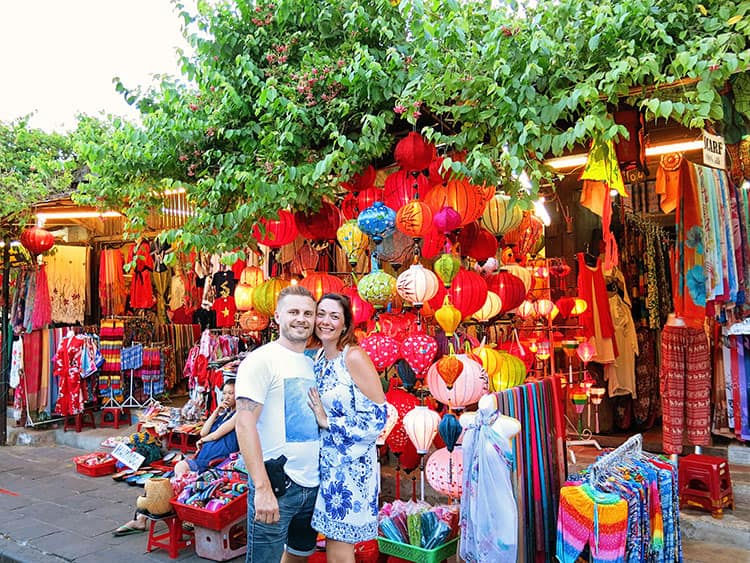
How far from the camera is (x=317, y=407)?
3506mm

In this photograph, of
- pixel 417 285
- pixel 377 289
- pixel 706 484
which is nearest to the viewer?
pixel 417 285

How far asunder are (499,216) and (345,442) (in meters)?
2.64

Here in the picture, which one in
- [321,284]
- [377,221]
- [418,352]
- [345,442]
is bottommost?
[345,442]

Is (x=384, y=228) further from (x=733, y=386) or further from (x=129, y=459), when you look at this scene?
(x=129, y=459)

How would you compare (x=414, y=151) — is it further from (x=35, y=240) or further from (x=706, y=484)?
(x=35, y=240)

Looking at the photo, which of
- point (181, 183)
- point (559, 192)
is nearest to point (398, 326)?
point (181, 183)

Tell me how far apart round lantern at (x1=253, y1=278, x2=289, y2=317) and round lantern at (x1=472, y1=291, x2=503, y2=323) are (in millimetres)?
2111

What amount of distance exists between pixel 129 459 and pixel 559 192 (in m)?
7.05

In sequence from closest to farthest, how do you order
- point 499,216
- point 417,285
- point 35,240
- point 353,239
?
point 417,285 < point 499,216 < point 353,239 < point 35,240

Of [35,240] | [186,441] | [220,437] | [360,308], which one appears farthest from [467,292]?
[35,240]

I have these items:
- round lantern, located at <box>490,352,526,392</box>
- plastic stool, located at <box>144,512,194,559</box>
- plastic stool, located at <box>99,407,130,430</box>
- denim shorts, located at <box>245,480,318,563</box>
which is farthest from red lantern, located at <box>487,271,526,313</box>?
plastic stool, located at <box>99,407,130,430</box>

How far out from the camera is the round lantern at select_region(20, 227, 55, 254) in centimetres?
944

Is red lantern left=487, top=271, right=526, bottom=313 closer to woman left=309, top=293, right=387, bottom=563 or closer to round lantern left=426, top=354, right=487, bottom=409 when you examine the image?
round lantern left=426, top=354, right=487, bottom=409

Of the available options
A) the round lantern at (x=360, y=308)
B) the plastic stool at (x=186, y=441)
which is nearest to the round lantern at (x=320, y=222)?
the round lantern at (x=360, y=308)
